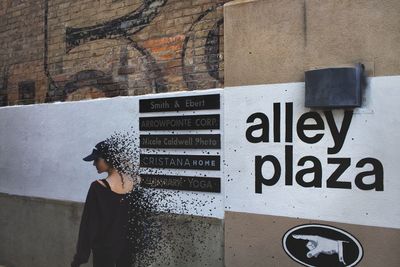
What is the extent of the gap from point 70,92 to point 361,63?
3567 millimetres

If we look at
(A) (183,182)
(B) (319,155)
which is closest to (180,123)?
(A) (183,182)

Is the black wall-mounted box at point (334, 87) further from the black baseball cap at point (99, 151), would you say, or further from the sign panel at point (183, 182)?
the black baseball cap at point (99, 151)

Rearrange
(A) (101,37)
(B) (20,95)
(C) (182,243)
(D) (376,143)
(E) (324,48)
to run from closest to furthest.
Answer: (D) (376,143), (E) (324,48), (C) (182,243), (A) (101,37), (B) (20,95)

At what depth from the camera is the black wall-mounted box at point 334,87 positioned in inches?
128

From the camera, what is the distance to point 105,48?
512 centimetres

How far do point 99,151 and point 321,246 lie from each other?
2.66m

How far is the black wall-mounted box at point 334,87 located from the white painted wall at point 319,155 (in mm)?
95

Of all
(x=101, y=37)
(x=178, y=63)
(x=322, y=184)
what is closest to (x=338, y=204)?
(x=322, y=184)

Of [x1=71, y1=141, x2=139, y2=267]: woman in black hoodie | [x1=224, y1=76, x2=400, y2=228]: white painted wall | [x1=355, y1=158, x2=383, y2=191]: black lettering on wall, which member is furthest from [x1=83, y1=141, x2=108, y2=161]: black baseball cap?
Result: [x1=355, y1=158, x2=383, y2=191]: black lettering on wall

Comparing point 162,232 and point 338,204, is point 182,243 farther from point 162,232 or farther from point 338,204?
point 338,204

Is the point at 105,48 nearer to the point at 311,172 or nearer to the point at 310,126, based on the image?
the point at 310,126

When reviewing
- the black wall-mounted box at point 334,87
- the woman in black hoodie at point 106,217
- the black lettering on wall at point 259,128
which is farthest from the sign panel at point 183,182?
the black wall-mounted box at point 334,87

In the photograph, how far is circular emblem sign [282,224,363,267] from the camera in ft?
10.9

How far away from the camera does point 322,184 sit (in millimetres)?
3445
